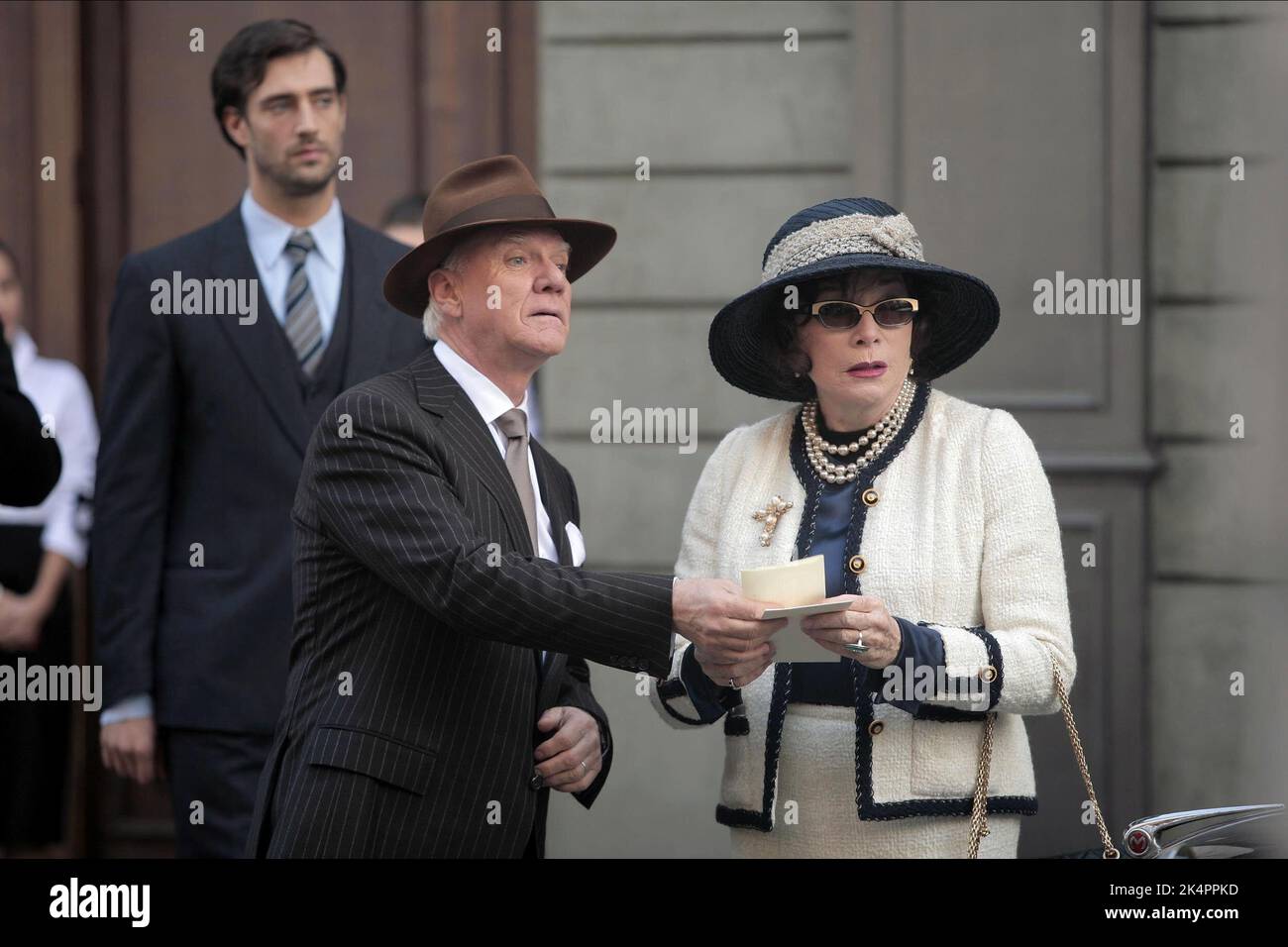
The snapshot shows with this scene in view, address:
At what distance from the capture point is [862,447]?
10.9 feet

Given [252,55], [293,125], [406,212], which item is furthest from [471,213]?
[406,212]

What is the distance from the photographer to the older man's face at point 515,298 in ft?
10.7

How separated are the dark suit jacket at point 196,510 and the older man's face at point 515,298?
1.28m

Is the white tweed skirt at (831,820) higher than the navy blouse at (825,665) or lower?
lower

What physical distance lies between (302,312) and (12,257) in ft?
6.09

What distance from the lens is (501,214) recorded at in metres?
3.33

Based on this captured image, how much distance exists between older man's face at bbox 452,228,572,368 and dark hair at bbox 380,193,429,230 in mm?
2369

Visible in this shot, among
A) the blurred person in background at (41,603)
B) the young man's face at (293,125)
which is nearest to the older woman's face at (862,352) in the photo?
the young man's face at (293,125)

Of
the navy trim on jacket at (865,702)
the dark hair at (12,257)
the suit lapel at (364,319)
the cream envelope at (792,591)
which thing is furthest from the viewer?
the dark hair at (12,257)

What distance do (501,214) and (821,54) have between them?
2.81 meters

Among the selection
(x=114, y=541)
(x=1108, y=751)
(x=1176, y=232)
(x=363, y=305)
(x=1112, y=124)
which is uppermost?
(x=1112, y=124)

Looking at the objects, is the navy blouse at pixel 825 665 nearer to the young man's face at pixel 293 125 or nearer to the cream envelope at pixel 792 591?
the cream envelope at pixel 792 591
